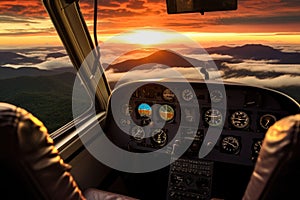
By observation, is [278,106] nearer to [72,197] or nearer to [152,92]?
[152,92]

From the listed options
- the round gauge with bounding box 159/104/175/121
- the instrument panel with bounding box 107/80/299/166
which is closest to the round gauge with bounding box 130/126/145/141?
the instrument panel with bounding box 107/80/299/166

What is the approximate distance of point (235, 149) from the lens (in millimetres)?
2719

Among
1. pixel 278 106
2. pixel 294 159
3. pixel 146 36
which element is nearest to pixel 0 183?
pixel 294 159

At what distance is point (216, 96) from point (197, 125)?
0.98 feet

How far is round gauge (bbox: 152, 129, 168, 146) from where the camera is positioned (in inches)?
115

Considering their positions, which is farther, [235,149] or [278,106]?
[235,149]

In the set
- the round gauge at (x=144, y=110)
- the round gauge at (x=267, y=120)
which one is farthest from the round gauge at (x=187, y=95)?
the round gauge at (x=267, y=120)

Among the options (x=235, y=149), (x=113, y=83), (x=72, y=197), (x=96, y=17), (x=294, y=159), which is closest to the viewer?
(x=294, y=159)

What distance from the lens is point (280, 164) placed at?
0.83 metres

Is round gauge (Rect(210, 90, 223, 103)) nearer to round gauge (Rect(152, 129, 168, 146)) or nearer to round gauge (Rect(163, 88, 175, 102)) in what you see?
round gauge (Rect(163, 88, 175, 102))

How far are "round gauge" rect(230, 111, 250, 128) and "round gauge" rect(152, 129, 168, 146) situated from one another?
0.60 meters

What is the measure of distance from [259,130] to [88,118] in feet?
4.65

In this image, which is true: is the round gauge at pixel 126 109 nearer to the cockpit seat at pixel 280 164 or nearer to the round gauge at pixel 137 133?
the round gauge at pixel 137 133

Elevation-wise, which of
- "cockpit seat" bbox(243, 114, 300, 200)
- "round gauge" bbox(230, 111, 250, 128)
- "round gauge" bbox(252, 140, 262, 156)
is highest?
"cockpit seat" bbox(243, 114, 300, 200)
